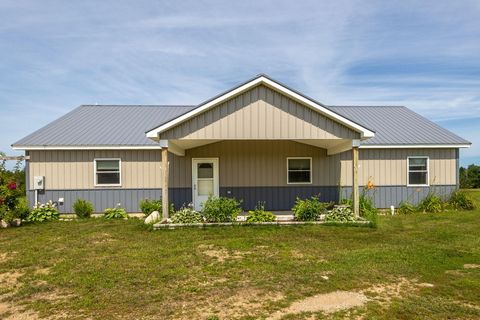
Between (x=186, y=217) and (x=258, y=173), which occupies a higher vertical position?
(x=258, y=173)

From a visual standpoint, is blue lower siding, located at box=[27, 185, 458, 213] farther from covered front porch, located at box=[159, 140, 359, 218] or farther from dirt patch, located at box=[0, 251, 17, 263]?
dirt patch, located at box=[0, 251, 17, 263]

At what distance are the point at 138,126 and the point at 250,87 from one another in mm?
7104

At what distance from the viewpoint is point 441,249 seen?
8023 mm

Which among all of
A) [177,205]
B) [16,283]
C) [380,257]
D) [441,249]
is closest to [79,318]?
[16,283]

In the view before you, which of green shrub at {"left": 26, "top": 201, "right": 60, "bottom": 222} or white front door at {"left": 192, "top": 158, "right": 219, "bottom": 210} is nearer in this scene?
green shrub at {"left": 26, "top": 201, "right": 60, "bottom": 222}

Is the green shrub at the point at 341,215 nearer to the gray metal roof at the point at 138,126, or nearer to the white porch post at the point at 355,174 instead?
the white porch post at the point at 355,174

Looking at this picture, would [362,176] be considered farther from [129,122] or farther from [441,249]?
[129,122]

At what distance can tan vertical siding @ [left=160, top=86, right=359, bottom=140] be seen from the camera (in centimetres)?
1115

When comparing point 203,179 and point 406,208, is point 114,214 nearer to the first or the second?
point 203,179

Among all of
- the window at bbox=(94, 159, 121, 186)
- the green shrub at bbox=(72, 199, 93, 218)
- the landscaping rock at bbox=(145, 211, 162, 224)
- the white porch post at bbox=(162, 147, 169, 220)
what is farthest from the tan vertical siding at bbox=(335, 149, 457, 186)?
the green shrub at bbox=(72, 199, 93, 218)

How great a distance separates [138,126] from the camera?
1620 cm

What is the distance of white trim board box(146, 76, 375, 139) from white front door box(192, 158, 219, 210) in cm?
392

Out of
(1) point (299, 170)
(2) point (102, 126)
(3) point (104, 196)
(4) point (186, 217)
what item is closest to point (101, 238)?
(4) point (186, 217)

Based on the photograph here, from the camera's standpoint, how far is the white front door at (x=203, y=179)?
1471 centimetres
